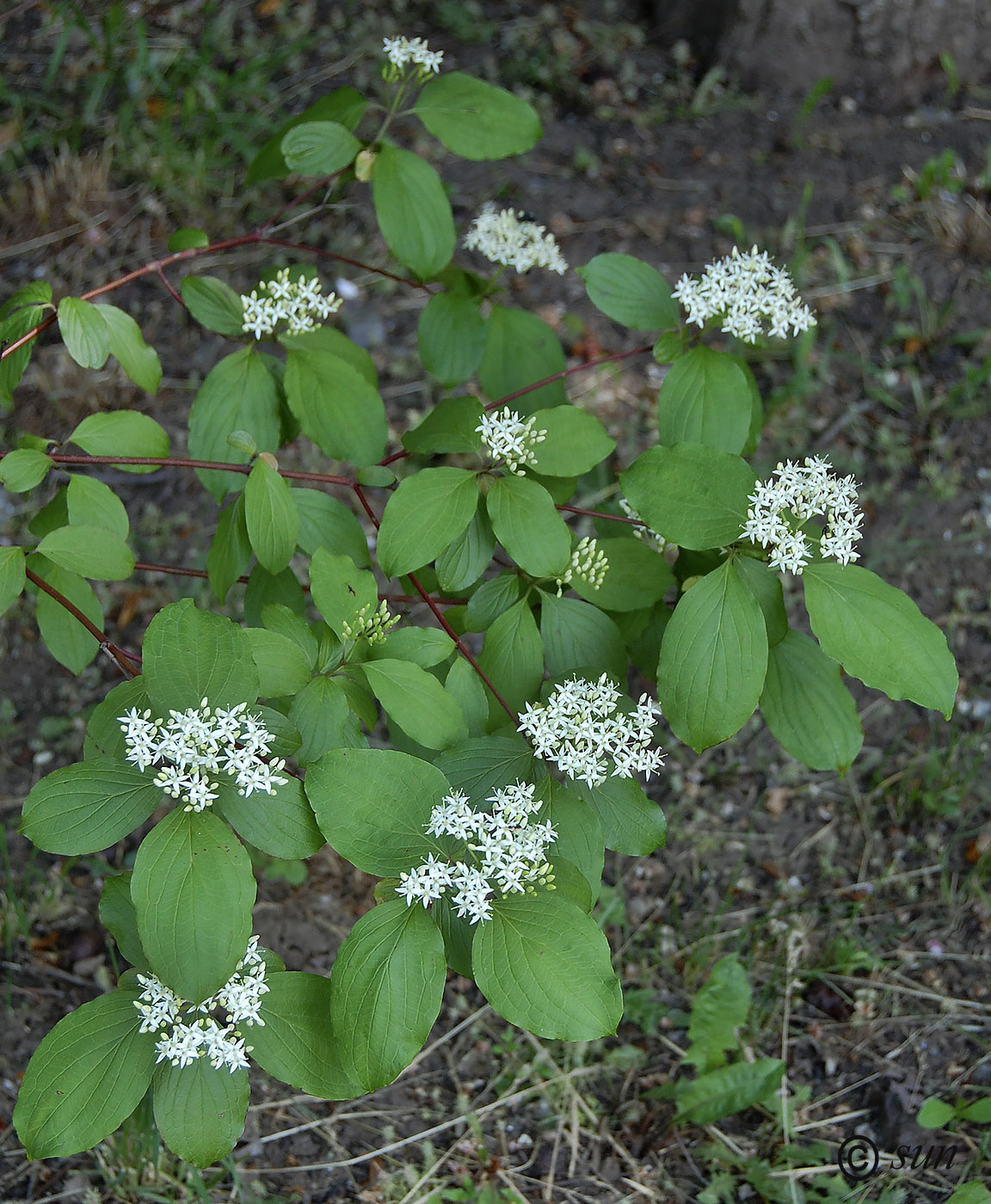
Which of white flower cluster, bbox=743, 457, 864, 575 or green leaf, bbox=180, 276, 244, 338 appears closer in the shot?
white flower cluster, bbox=743, 457, 864, 575

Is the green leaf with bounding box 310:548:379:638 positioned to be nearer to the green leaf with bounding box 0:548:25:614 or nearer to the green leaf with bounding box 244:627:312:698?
the green leaf with bounding box 244:627:312:698

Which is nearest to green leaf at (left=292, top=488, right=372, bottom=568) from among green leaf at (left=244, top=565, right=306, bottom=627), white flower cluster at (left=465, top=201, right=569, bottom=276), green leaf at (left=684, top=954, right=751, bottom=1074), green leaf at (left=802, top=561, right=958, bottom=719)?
green leaf at (left=244, top=565, right=306, bottom=627)

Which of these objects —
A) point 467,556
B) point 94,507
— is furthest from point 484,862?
point 94,507

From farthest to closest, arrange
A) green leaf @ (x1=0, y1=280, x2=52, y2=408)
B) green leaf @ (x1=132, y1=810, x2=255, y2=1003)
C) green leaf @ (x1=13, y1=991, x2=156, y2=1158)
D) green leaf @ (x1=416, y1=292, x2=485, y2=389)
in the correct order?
green leaf @ (x1=416, y1=292, x2=485, y2=389) < green leaf @ (x1=0, y1=280, x2=52, y2=408) < green leaf @ (x1=13, y1=991, x2=156, y2=1158) < green leaf @ (x1=132, y1=810, x2=255, y2=1003)

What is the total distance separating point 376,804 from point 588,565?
0.52 metres

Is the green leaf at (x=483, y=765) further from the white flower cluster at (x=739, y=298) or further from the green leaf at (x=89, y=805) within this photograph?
the white flower cluster at (x=739, y=298)

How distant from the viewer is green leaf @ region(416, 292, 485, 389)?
1991mm

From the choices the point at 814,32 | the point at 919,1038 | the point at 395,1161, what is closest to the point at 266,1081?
the point at 395,1161

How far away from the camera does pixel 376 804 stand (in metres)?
1.33

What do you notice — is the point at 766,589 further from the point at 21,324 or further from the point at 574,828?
the point at 21,324

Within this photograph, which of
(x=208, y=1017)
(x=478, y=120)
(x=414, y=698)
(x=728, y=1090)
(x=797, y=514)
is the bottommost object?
(x=728, y=1090)

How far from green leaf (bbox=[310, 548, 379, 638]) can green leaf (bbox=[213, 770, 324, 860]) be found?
242 mm

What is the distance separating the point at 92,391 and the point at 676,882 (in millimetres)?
2366

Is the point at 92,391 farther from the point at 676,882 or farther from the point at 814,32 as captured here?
the point at 814,32
